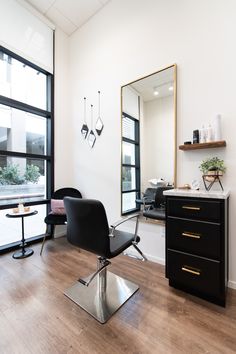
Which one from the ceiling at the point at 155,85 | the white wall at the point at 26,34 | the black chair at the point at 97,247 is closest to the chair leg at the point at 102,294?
the black chair at the point at 97,247

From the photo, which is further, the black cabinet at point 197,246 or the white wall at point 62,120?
the white wall at point 62,120

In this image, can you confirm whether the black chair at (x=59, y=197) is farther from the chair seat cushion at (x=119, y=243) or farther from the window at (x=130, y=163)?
the chair seat cushion at (x=119, y=243)

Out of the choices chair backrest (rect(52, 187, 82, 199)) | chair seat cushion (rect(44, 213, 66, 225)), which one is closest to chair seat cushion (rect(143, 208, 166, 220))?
chair seat cushion (rect(44, 213, 66, 225))

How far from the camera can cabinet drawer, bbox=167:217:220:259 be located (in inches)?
56.5

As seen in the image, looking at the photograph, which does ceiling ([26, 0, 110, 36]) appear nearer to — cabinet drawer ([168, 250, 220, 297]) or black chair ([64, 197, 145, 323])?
black chair ([64, 197, 145, 323])

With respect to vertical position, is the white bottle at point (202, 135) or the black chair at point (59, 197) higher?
the white bottle at point (202, 135)

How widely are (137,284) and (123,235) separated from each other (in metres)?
0.54

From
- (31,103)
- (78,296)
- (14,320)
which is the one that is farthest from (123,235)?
(31,103)

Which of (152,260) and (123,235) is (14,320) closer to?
(123,235)

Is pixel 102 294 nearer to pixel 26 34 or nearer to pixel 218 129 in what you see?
pixel 218 129

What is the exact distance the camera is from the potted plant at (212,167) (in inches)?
66.4

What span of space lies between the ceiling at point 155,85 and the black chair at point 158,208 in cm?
117

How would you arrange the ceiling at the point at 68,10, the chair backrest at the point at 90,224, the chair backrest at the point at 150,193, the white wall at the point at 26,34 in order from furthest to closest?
1. the ceiling at the point at 68,10
2. the white wall at the point at 26,34
3. the chair backrest at the point at 150,193
4. the chair backrest at the point at 90,224

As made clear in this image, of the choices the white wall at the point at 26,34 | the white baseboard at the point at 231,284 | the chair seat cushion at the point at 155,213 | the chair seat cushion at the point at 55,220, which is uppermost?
the white wall at the point at 26,34
